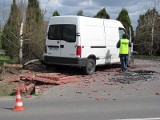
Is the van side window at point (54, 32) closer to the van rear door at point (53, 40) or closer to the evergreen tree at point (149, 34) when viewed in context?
the van rear door at point (53, 40)

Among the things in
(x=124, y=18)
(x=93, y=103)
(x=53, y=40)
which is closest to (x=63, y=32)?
(x=53, y=40)

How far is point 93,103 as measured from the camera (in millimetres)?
10438

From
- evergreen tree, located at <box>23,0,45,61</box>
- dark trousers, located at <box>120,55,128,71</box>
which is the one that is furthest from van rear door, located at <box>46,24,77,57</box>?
evergreen tree, located at <box>23,0,45,61</box>

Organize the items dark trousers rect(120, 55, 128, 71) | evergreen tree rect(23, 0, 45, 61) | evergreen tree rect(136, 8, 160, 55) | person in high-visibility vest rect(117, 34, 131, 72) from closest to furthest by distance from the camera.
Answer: dark trousers rect(120, 55, 128, 71), person in high-visibility vest rect(117, 34, 131, 72), evergreen tree rect(23, 0, 45, 61), evergreen tree rect(136, 8, 160, 55)

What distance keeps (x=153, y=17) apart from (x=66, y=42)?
18.2m

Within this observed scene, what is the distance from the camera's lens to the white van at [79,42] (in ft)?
51.2

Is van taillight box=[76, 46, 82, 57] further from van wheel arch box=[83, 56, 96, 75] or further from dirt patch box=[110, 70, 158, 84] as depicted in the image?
dirt patch box=[110, 70, 158, 84]

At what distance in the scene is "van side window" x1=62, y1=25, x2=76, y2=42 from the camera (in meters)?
15.6

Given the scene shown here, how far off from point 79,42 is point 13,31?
6511 millimetres

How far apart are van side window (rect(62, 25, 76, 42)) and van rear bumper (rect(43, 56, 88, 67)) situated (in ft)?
2.77

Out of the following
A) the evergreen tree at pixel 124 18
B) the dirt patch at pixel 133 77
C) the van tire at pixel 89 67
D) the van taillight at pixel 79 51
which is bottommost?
the dirt patch at pixel 133 77

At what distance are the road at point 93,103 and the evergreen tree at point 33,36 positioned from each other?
6.58 m

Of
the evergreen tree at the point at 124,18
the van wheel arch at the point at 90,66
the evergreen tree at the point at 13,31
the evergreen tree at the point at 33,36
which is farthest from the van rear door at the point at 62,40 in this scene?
the evergreen tree at the point at 124,18

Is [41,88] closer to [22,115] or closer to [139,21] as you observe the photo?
[22,115]
